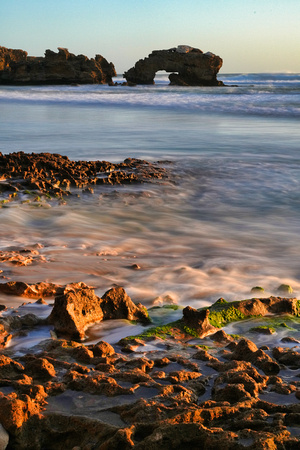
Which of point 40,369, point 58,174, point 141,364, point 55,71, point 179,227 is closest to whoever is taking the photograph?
point 40,369

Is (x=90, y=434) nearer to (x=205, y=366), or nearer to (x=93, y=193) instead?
(x=205, y=366)

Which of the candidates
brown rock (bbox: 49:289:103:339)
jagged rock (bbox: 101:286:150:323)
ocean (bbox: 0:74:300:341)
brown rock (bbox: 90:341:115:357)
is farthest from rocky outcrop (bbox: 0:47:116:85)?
brown rock (bbox: 90:341:115:357)

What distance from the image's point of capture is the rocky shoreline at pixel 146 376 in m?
1.60

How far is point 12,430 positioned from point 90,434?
231 mm

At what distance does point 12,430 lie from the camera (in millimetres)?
1615

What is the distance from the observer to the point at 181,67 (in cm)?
6431

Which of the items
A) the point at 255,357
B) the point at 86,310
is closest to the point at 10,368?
the point at 86,310

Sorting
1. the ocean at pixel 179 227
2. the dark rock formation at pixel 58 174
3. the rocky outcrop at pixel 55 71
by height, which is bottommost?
the ocean at pixel 179 227

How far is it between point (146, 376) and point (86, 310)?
2.20 feet

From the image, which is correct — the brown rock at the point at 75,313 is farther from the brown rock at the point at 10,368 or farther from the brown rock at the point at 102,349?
the brown rock at the point at 10,368

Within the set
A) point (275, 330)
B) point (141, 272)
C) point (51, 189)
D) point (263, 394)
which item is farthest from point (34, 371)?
point (51, 189)

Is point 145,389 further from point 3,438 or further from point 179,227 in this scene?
point 179,227

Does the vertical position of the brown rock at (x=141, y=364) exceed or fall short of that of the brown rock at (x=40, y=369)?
it falls short

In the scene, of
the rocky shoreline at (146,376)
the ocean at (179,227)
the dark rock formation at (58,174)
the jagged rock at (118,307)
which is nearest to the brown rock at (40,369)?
the rocky shoreline at (146,376)
